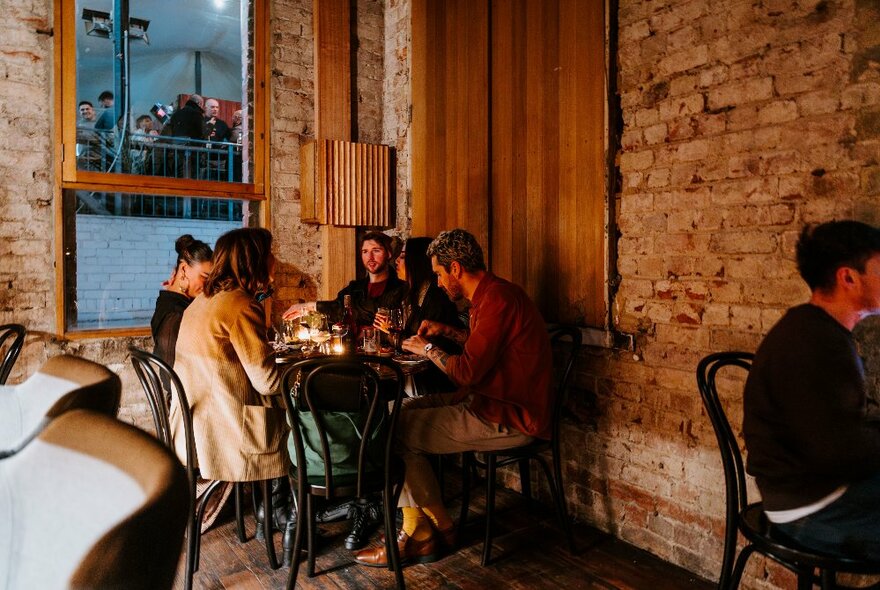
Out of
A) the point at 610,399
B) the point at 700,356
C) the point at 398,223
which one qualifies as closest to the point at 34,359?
the point at 398,223

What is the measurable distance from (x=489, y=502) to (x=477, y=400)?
18.1 inches

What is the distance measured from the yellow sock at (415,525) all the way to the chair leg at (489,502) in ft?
0.86

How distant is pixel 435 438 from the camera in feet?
8.68

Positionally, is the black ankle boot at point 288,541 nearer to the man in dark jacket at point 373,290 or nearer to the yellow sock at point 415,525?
the yellow sock at point 415,525

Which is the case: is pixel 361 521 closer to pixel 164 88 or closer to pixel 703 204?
pixel 703 204

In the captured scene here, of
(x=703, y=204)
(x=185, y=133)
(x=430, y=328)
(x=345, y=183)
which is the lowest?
(x=430, y=328)

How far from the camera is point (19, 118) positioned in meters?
3.41

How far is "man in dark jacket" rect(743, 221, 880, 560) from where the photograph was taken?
4.93 ft

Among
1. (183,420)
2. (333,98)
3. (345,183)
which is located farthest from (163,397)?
(333,98)

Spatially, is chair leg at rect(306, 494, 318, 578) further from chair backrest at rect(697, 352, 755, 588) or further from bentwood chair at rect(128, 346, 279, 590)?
chair backrest at rect(697, 352, 755, 588)

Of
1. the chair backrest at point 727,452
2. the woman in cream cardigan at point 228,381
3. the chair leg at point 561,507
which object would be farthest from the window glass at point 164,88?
the chair backrest at point 727,452

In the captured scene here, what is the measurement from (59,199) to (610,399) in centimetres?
336

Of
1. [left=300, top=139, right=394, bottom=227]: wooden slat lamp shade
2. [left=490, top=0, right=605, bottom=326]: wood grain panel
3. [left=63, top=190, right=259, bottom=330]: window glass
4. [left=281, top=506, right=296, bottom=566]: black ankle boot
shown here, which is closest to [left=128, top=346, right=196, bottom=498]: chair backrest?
[left=281, top=506, right=296, bottom=566]: black ankle boot

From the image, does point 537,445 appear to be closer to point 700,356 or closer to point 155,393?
point 700,356
